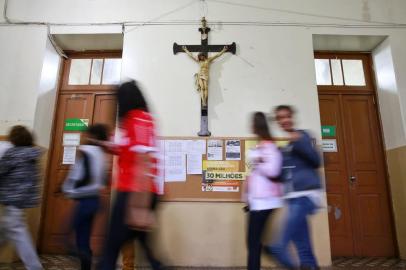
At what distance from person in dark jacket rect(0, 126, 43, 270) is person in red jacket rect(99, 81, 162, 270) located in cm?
121

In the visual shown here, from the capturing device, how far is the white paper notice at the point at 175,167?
3.63 m

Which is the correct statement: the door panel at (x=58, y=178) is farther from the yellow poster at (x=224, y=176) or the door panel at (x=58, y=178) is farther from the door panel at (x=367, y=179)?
the door panel at (x=367, y=179)

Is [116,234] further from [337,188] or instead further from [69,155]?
[337,188]

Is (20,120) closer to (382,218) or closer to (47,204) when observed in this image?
(47,204)

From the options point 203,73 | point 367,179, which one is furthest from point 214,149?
point 367,179

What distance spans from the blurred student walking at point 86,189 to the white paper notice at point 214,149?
164 cm

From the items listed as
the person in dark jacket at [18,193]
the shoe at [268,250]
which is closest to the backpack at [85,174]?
the person in dark jacket at [18,193]

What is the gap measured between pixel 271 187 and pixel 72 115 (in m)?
3.34

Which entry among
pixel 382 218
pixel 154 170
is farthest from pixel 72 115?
pixel 382 218

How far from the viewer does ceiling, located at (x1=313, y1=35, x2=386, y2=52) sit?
4164mm

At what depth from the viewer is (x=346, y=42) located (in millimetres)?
4289

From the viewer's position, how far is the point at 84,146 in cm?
225

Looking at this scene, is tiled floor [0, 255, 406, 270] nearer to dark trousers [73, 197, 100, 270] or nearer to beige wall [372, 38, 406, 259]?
beige wall [372, 38, 406, 259]

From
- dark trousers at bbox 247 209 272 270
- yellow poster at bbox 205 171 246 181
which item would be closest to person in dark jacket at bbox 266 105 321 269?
dark trousers at bbox 247 209 272 270
